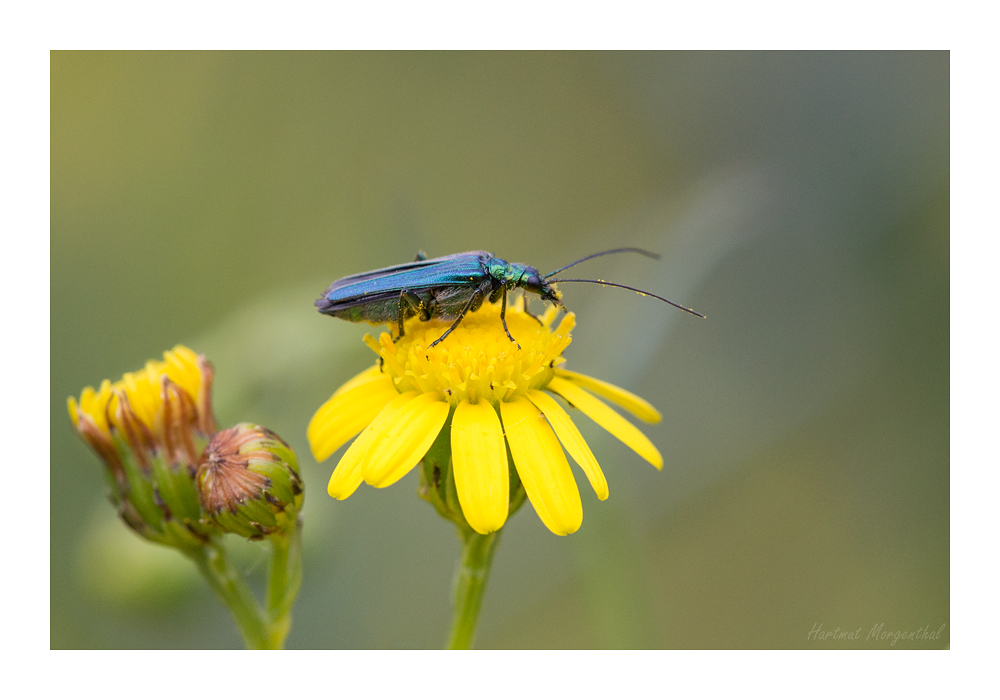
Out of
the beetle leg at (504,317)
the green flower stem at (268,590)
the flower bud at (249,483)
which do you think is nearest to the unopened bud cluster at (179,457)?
the flower bud at (249,483)

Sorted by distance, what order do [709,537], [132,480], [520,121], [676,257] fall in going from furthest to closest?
1. [520,121]
2. [709,537]
3. [676,257]
4. [132,480]

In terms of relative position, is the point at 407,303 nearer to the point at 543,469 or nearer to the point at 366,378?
the point at 366,378

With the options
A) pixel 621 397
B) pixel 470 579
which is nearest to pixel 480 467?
pixel 470 579

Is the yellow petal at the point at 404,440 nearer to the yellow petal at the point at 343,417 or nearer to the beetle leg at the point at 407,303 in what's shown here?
the yellow petal at the point at 343,417

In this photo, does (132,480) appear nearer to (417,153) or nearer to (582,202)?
(417,153)

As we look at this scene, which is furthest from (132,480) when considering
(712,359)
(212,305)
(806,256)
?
(806,256)
